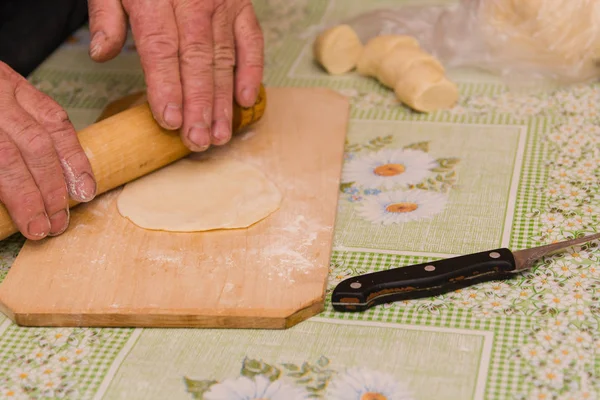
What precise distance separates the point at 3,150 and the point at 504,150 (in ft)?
3.28

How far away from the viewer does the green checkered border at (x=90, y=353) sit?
1.18m

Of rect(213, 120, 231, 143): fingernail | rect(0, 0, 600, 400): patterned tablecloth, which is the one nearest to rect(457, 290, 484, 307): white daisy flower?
rect(0, 0, 600, 400): patterned tablecloth

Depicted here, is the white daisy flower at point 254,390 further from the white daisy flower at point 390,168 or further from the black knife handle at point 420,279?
the white daisy flower at point 390,168

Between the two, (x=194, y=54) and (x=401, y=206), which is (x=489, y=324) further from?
(x=194, y=54)

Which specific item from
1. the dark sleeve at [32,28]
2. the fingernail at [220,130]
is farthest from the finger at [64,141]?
the dark sleeve at [32,28]

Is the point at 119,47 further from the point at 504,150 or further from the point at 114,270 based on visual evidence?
the point at 504,150

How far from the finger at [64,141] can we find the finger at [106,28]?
173 millimetres

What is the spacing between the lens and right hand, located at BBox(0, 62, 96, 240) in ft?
4.46

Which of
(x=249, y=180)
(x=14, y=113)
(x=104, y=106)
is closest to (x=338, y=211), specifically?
(x=249, y=180)

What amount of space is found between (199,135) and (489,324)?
667 mm

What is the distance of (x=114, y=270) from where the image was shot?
53.4 inches

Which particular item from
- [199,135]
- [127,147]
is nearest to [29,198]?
[127,147]

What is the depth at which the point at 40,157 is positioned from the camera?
1.37 metres

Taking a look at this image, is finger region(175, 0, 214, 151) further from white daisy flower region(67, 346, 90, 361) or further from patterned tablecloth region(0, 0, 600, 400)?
white daisy flower region(67, 346, 90, 361)
